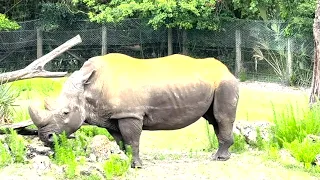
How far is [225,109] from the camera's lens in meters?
8.35

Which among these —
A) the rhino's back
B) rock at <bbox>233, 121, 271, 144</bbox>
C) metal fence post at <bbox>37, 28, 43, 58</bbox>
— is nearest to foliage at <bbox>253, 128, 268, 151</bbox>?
rock at <bbox>233, 121, 271, 144</bbox>

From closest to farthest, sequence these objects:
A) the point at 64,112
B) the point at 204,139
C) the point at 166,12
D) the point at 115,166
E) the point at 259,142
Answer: the point at 115,166
the point at 64,112
the point at 259,142
the point at 204,139
the point at 166,12

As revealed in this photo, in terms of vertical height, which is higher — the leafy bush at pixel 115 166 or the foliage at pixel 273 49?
the foliage at pixel 273 49

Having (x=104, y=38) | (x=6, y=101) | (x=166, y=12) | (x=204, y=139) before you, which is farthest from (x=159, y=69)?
→ (x=104, y=38)

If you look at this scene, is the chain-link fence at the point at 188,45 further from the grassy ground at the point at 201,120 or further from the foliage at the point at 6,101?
the foliage at the point at 6,101

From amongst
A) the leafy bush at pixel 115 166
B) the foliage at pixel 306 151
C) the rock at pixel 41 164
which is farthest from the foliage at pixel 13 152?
the foliage at pixel 306 151

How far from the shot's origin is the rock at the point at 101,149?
25.5ft

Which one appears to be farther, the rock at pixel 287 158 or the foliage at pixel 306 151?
the rock at pixel 287 158

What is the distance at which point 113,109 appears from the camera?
768 centimetres

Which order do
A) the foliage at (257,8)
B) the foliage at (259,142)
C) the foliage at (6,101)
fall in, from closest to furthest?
1. the foliage at (259,142)
2. the foliage at (6,101)
3. the foliage at (257,8)

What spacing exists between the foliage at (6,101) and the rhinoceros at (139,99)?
7.42 feet

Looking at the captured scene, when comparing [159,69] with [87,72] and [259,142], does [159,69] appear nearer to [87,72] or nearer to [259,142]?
[87,72]

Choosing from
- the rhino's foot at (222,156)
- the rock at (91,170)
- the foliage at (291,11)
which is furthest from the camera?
the foliage at (291,11)

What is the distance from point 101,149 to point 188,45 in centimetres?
1585
